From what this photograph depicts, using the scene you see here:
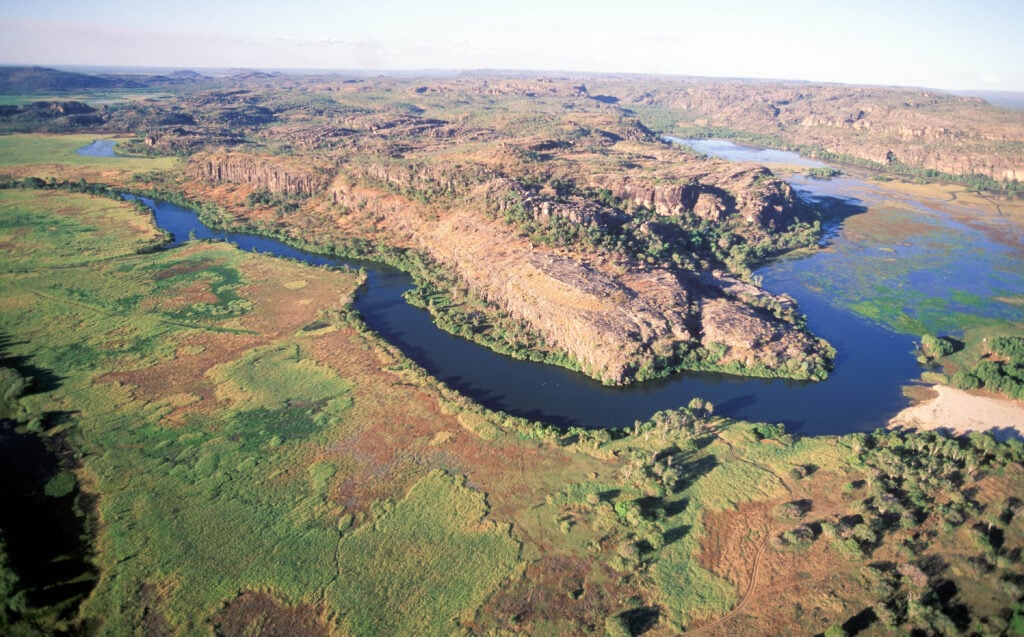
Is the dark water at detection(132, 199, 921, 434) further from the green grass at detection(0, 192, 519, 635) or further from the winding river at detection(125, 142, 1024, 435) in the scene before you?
the green grass at detection(0, 192, 519, 635)

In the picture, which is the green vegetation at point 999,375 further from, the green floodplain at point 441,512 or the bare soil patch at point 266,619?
the bare soil patch at point 266,619

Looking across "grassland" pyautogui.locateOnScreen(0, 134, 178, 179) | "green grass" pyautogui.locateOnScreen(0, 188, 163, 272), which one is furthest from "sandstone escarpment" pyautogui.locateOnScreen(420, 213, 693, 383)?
"grassland" pyautogui.locateOnScreen(0, 134, 178, 179)

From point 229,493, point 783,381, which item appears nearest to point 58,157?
point 229,493

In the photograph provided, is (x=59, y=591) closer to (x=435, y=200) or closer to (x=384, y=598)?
(x=384, y=598)

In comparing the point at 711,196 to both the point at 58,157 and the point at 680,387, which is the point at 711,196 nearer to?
the point at 680,387

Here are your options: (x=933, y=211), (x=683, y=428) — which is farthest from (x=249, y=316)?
(x=933, y=211)

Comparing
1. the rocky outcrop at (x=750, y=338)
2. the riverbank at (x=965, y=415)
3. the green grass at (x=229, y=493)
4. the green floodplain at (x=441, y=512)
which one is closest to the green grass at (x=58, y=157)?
the green grass at (x=229, y=493)
